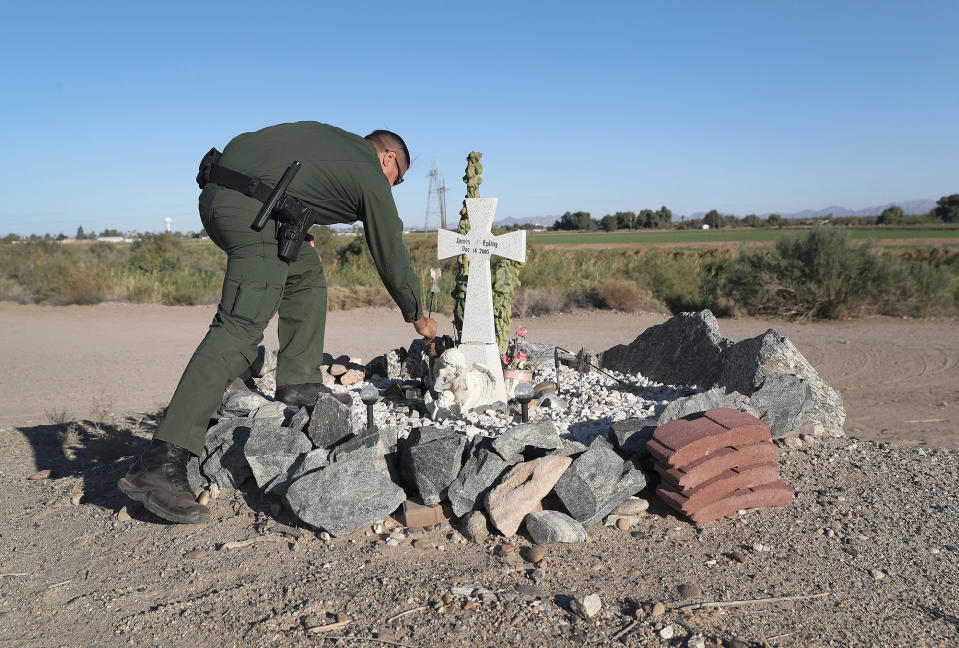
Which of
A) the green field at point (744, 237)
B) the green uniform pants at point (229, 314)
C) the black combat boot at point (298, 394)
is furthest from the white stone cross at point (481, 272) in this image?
the green field at point (744, 237)

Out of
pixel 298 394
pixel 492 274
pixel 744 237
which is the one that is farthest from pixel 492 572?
pixel 744 237

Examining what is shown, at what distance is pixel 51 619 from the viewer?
8.21 ft

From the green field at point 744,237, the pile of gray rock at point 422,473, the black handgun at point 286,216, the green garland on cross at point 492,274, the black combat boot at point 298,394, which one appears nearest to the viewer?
the pile of gray rock at point 422,473

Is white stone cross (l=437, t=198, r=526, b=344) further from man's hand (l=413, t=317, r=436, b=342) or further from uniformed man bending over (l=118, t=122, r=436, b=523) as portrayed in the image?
uniformed man bending over (l=118, t=122, r=436, b=523)

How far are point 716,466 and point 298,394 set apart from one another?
2.41 metres

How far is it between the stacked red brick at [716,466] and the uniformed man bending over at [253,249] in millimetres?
1598

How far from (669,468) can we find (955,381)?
4.75m

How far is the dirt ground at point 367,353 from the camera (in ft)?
18.7

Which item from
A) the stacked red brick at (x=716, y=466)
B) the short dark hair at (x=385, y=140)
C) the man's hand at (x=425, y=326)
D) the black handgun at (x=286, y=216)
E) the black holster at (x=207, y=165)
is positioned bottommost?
the stacked red brick at (x=716, y=466)

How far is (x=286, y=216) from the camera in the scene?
11.1 ft

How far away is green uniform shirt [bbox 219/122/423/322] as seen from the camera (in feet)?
11.3

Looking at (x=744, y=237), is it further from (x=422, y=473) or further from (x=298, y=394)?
(x=422, y=473)

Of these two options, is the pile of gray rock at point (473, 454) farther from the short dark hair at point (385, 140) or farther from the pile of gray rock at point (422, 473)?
the short dark hair at point (385, 140)

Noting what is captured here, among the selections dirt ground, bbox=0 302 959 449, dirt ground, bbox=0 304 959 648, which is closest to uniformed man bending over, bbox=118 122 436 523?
dirt ground, bbox=0 304 959 648
